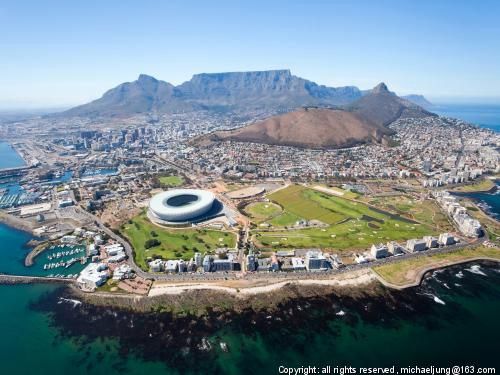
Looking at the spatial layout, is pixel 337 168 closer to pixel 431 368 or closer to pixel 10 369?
pixel 431 368

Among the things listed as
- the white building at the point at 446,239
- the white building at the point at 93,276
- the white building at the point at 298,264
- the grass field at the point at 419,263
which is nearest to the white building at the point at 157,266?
the white building at the point at 93,276

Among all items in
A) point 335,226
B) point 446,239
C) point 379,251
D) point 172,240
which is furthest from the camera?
point 335,226

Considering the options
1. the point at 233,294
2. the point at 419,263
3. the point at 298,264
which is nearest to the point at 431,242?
the point at 419,263

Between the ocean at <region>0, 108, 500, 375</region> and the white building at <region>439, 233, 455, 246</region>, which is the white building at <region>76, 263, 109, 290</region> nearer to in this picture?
the ocean at <region>0, 108, 500, 375</region>

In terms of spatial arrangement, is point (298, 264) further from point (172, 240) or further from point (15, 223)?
point (15, 223)

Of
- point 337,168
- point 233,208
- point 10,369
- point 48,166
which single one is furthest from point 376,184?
point 48,166

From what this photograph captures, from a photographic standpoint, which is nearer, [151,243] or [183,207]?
[151,243]
